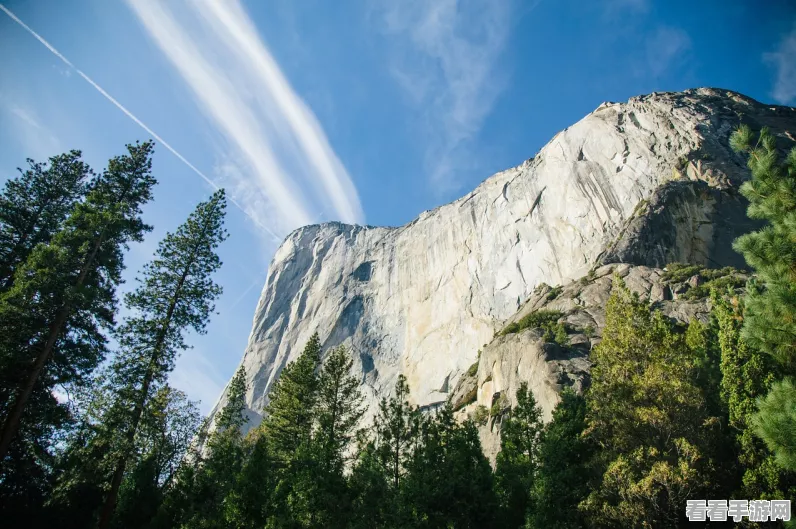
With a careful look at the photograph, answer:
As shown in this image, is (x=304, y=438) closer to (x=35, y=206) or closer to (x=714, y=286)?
(x=35, y=206)

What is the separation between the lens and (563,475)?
18062 mm

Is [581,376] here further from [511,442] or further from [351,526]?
[351,526]

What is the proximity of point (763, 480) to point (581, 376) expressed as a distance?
19141 mm

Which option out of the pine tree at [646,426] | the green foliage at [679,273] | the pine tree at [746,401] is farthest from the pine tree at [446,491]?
the green foliage at [679,273]

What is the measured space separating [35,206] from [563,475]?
3096 centimetres

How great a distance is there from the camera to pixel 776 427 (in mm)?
7434

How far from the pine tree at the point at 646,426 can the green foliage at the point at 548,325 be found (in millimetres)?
20428

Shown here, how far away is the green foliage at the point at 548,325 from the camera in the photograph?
128ft

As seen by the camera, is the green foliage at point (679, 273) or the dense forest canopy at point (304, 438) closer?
the dense forest canopy at point (304, 438)

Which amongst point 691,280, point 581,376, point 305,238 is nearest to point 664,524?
point 581,376

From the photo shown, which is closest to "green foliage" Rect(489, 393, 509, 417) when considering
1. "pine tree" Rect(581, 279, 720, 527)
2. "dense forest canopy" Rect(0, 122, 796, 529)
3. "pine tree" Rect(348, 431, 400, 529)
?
"dense forest canopy" Rect(0, 122, 796, 529)

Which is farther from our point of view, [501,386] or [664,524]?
[501,386]

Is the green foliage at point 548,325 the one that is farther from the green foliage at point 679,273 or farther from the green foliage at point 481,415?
the green foliage at point 679,273

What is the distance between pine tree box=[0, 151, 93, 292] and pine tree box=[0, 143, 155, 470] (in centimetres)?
352
